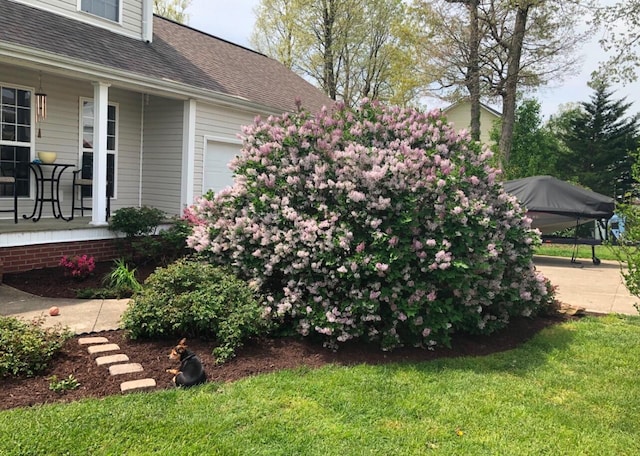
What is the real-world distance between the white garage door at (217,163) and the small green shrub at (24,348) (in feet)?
21.1

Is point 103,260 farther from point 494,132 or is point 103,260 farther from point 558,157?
point 558,157

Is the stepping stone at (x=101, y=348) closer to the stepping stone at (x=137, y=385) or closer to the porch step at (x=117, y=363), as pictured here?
the porch step at (x=117, y=363)

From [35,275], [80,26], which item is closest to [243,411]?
[35,275]

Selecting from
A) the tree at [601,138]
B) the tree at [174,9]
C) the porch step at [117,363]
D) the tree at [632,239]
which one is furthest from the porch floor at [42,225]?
the tree at [601,138]

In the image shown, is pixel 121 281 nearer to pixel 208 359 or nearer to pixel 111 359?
pixel 111 359

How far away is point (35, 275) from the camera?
22.2ft

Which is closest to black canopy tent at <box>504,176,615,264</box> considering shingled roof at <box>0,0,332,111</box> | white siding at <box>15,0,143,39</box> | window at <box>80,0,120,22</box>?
shingled roof at <box>0,0,332,111</box>

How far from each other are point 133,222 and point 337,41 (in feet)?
69.4

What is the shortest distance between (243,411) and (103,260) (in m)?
5.32

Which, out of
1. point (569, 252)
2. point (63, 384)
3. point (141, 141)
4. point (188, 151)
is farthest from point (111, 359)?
point (569, 252)

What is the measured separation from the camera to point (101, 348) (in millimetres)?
4164

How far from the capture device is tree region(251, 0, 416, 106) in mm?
25828

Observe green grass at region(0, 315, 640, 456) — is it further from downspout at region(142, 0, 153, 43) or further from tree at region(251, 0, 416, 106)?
tree at region(251, 0, 416, 106)

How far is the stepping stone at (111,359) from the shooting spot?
3859 mm
